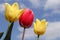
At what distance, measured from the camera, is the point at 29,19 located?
1837 mm

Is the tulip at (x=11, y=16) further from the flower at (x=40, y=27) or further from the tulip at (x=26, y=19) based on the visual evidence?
the flower at (x=40, y=27)

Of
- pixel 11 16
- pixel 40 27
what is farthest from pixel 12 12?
pixel 40 27

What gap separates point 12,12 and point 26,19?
0.45ft

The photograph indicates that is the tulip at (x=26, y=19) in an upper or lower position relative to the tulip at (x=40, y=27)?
upper

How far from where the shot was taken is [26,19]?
185 cm

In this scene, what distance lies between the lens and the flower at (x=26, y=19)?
1.81 m

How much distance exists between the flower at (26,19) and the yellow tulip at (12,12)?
0.05 metres

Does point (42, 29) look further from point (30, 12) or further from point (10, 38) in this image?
point (10, 38)

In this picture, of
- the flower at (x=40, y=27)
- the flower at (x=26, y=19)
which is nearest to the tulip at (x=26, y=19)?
the flower at (x=26, y=19)

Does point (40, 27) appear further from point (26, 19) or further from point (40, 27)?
point (26, 19)

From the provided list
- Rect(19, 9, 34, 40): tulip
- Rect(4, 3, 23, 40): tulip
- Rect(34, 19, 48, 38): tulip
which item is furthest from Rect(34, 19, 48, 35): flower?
Rect(4, 3, 23, 40): tulip

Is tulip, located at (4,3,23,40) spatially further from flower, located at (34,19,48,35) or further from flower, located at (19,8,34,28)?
flower, located at (34,19,48,35)

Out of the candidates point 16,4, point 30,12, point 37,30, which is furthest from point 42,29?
point 16,4

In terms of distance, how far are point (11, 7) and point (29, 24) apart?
0.75 ft
